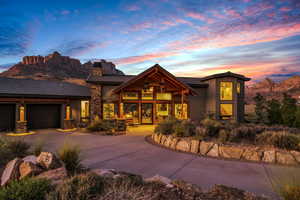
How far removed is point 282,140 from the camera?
19.0 ft

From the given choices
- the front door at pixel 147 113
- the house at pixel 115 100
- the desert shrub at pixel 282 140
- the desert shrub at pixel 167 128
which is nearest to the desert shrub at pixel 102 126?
the house at pixel 115 100

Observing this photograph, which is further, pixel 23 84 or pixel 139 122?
pixel 139 122

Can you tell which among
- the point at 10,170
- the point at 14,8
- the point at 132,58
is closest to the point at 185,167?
the point at 10,170

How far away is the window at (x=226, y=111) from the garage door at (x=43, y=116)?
15913 millimetres

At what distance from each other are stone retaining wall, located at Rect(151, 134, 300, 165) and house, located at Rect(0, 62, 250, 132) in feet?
22.6

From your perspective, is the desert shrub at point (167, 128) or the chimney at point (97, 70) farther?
the chimney at point (97, 70)

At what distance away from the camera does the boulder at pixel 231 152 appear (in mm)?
5699

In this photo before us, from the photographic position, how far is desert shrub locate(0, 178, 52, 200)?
8.20 feet

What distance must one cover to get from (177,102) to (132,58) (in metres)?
13.5

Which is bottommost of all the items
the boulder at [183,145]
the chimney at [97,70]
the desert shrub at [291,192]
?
the boulder at [183,145]

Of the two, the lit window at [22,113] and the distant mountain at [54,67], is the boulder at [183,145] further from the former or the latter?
the distant mountain at [54,67]

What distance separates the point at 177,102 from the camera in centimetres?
1658

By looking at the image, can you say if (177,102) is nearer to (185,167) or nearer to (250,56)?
(250,56)

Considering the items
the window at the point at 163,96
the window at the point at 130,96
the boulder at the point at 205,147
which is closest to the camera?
the boulder at the point at 205,147
